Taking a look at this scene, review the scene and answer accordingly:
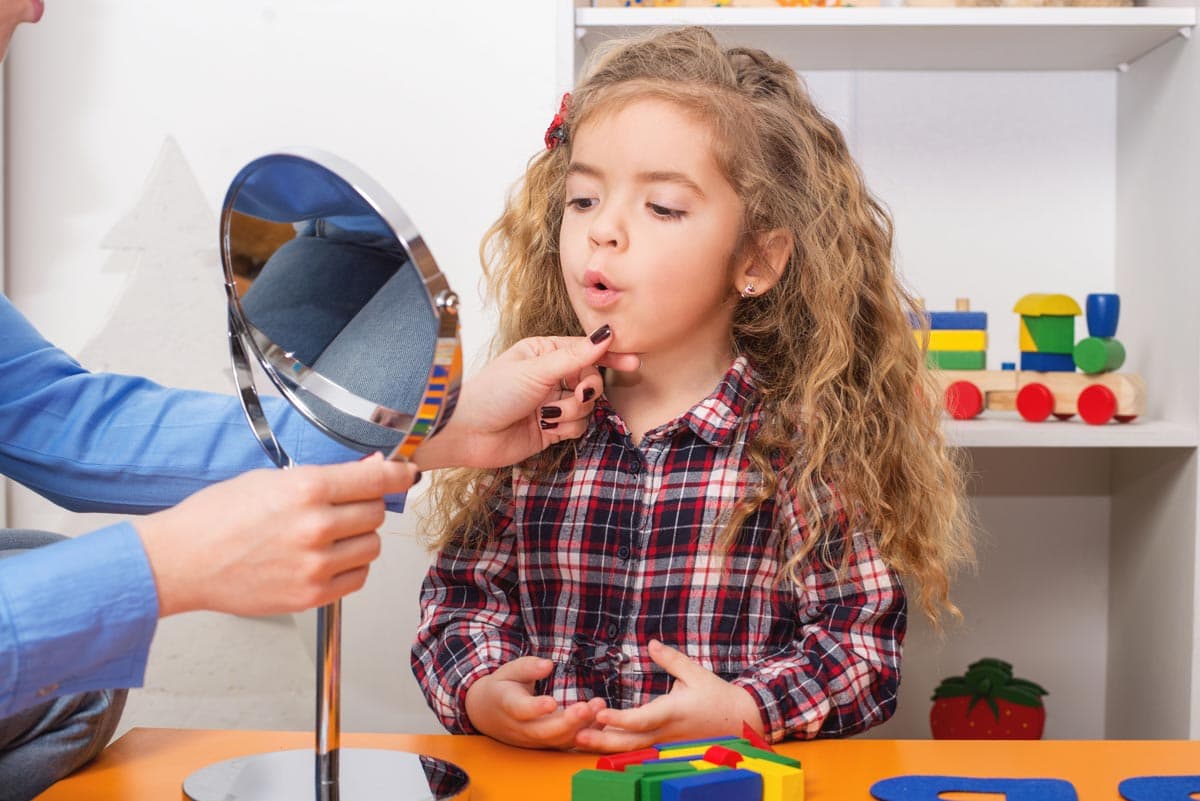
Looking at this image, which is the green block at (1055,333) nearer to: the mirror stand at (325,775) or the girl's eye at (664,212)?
the girl's eye at (664,212)

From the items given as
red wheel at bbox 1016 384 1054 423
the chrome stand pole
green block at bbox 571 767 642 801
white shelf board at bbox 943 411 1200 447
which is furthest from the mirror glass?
red wheel at bbox 1016 384 1054 423

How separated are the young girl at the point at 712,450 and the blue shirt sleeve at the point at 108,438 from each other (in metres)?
0.24

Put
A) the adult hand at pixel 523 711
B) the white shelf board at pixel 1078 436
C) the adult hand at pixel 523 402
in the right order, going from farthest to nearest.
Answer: the white shelf board at pixel 1078 436 < the adult hand at pixel 523 402 < the adult hand at pixel 523 711

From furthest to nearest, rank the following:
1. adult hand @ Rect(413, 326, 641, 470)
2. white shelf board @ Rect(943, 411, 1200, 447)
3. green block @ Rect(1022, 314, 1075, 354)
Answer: green block @ Rect(1022, 314, 1075, 354), white shelf board @ Rect(943, 411, 1200, 447), adult hand @ Rect(413, 326, 641, 470)

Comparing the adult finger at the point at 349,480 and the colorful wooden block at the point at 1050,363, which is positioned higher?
the colorful wooden block at the point at 1050,363

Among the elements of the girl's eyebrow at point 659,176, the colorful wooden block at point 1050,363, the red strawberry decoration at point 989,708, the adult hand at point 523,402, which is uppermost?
the girl's eyebrow at point 659,176

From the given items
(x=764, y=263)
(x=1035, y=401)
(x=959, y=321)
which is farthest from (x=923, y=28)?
(x=764, y=263)

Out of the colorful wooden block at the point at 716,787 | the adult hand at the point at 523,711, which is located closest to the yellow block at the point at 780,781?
the colorful wooden block at the point at 716,787

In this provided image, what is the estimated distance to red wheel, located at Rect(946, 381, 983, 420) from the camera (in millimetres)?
1761

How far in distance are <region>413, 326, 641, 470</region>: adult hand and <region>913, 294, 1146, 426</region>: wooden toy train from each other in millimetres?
694

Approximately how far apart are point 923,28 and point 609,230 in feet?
2.56

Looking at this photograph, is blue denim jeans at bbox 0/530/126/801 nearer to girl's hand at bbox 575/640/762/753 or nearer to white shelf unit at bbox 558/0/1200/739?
girl's hand at bbox 575/640/762/753

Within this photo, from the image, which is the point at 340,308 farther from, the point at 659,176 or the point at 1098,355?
A: the point at 1098,355

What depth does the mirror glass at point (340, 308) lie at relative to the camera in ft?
2.33
